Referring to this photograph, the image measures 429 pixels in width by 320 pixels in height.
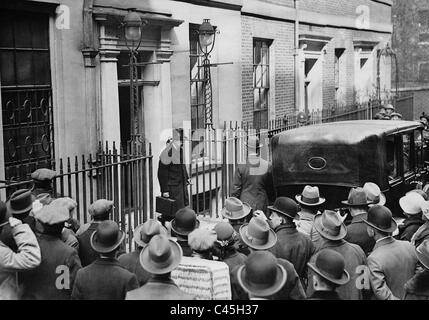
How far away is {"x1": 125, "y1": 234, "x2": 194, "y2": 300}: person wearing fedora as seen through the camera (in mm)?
4477

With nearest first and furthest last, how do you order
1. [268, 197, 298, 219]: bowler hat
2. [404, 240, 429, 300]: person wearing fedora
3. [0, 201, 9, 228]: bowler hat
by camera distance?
[404, 240, 429, 300]: person wearing fedora < [0, 201, 9, 228]: bowler hat < [268, 197, 298, 219]: bowler hat

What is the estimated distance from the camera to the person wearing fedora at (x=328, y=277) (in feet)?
15.1

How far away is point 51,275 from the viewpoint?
16.9ft

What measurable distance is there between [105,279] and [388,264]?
238cm

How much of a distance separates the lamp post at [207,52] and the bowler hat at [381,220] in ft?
23.2

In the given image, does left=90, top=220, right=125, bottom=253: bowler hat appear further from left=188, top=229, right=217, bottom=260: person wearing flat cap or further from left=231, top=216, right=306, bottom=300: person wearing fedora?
left=231, top=216, right=306, bottom=300: person wearing fedora

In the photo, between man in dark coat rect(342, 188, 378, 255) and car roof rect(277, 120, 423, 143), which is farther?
car roof rect(277, 120, 423, 143)

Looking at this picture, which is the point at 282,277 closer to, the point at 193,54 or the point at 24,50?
the point at 24,50

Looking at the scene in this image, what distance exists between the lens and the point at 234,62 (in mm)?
14367

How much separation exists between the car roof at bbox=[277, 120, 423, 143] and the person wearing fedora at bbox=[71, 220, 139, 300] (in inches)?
184

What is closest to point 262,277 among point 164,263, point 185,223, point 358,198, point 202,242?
point 164,263

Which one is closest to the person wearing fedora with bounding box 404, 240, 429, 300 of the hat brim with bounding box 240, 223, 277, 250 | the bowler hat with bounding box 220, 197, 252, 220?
the hat brim with bounding box 240, 223, 277, 250
